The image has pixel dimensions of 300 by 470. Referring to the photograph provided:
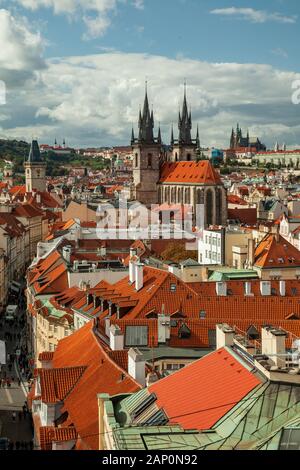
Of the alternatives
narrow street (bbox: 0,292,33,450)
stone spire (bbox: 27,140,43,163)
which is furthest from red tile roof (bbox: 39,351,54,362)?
stone spire (bbox: 27,140,43,163)

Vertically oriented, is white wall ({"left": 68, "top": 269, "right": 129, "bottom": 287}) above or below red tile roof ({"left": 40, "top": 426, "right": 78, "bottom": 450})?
above

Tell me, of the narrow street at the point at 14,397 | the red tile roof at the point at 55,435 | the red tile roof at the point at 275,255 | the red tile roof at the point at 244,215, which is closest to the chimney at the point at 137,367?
the red tile roof at the point at 55,435

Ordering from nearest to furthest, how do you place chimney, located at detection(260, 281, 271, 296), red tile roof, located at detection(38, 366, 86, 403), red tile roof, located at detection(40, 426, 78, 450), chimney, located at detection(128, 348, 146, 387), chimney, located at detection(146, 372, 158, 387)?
red tile roof, located at detection(40, 426, 78, 450)
chimney, located at detection(146, 372, 158, 387)
chimney, located at detection(128, 348, 146, 387)
red tile roof, located at detection(38, 366, 86, 403)
chimney, located at detection(260, 281, 271, 296)

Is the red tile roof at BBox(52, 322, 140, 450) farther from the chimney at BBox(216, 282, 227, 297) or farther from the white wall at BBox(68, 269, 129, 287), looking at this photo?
the white wall at BBox(68, 269, 129, 287)

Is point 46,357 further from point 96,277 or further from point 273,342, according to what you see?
point 96,277

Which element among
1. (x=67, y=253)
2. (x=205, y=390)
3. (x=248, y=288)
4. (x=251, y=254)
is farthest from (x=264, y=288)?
(x=205, y=390)

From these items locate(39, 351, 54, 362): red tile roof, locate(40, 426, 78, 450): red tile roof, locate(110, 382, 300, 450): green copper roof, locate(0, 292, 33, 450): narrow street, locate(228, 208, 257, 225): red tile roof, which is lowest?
locate(0, 292, 33, 450): narrow street

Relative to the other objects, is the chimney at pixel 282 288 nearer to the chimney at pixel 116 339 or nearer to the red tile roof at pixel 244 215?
the chimney at pixel 116 339

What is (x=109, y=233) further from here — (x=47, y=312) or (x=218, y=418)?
(x=218, y=418)
